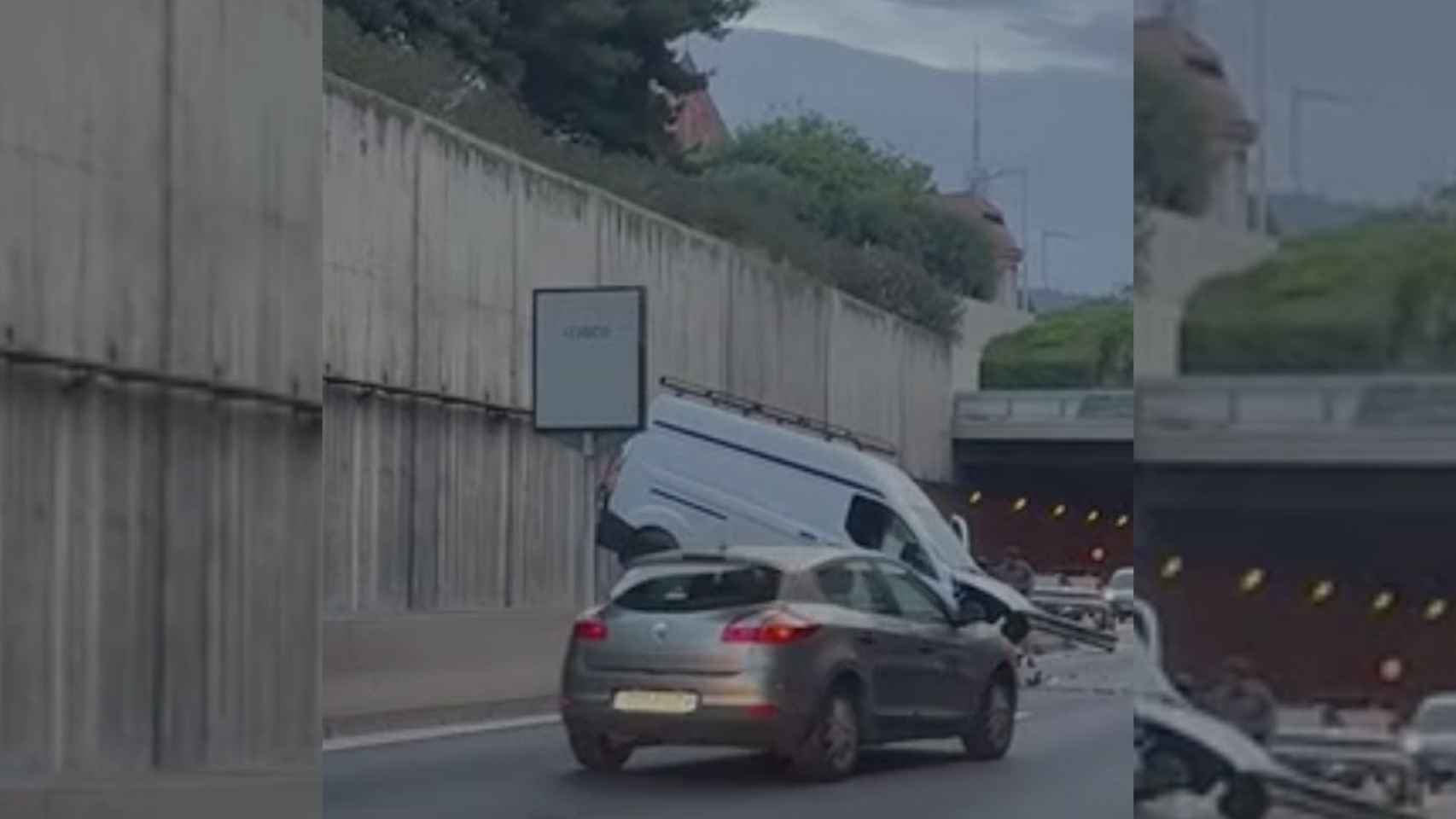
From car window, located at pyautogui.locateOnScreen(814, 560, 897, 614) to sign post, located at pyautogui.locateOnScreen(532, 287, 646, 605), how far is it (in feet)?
0.98

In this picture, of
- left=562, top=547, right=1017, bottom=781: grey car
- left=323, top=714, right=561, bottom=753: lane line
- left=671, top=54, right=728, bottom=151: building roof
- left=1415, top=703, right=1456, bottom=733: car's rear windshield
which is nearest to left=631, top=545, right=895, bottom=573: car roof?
left=562, top=547, right=1017, bottom=781: grey car

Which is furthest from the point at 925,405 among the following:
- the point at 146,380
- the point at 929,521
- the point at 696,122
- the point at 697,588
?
the point at 146,380

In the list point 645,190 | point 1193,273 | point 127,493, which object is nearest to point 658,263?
point 645,190

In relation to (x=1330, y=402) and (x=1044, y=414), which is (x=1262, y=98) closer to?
(x=1330, y=402)

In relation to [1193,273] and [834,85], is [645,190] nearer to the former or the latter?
[834,85]

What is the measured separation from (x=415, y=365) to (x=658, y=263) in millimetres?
377

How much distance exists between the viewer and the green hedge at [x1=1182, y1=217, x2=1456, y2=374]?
8.53 feet

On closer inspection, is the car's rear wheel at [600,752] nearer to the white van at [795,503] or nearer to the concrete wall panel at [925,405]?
the white van at [795,503]

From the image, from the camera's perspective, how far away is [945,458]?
342 centimetres

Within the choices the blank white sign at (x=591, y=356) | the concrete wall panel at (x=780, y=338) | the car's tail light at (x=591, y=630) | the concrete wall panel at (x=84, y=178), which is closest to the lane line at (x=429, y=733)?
the car's tail light at (x=591, y=630)

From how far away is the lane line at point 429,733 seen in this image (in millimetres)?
3576

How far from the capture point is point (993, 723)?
341cm

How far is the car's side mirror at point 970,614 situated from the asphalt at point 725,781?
110mm

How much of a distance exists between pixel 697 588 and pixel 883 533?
0.79 feet
